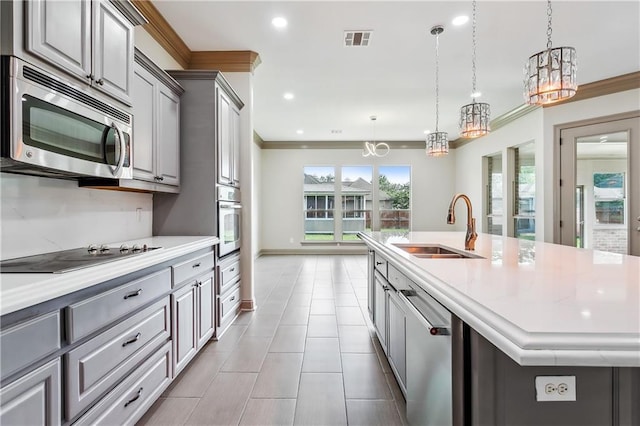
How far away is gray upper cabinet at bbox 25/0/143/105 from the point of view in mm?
1385

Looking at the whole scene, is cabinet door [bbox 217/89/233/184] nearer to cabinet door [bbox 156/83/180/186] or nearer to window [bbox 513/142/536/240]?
cabinet door [bbox 156/83/180/186]

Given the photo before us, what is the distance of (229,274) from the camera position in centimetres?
324

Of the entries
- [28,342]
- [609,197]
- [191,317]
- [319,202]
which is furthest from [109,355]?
[319,202]

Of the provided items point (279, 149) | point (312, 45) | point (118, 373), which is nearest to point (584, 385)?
point (118, 373)

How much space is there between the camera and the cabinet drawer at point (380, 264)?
233 centimetres

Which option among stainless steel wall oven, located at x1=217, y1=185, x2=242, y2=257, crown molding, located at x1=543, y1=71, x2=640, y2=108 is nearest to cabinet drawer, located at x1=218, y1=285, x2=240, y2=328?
stainless steel wall oven, located at x1=217, y1=185, x2=242, y2=257

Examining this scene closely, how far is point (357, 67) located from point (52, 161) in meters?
3.43

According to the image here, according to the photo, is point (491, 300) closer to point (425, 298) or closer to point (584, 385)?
point (584, 385)

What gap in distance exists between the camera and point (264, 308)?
3.81 m

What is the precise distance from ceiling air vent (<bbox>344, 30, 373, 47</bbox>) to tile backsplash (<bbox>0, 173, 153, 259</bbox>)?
2.56 meters

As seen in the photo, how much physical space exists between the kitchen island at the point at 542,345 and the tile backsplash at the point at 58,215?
A: 80.9 inches

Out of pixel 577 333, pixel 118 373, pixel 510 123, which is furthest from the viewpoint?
pixel 510 123

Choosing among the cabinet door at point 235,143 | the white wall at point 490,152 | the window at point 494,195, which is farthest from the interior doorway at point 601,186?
the cabinet door at point 235,143

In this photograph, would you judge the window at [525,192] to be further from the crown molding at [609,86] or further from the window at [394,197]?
the window at [394,197]
